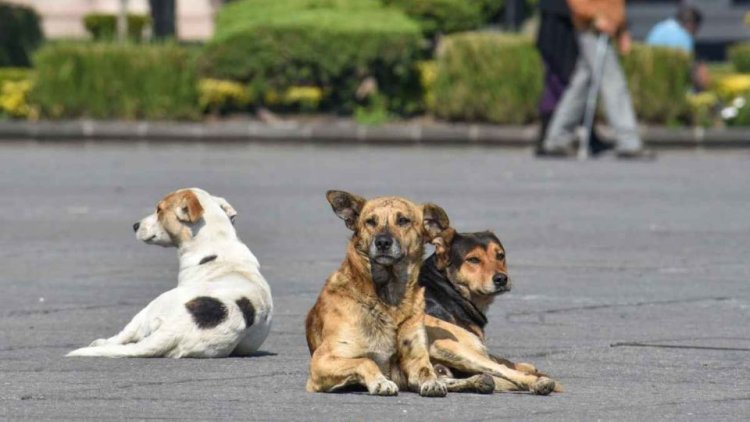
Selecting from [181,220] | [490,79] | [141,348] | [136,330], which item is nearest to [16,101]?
[490,79]

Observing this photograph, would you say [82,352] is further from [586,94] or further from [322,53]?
[322,53]

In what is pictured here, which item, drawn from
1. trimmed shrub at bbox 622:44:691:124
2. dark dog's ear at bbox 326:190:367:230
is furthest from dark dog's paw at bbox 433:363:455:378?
trimmed shrub at bbox 622:44:691:124

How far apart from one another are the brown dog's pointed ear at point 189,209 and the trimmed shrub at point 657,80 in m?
16.7

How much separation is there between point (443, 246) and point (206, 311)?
115 cm

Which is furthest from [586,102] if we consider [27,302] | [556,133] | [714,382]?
[714,382]

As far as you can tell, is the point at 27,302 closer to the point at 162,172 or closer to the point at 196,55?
the point at 162,172

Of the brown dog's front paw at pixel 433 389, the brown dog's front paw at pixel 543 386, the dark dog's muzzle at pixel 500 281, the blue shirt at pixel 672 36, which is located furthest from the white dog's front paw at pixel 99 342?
the blue shirt at pixel 672 36

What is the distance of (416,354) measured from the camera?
736 centimetres

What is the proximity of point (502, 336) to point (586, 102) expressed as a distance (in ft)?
40.5

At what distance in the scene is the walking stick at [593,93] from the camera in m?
21.1

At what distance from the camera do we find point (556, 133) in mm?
21578

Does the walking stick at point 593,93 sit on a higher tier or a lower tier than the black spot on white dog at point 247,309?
lower

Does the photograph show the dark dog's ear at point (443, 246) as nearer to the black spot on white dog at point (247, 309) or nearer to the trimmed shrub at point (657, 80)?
the black spot on white dog at point (247, 309)

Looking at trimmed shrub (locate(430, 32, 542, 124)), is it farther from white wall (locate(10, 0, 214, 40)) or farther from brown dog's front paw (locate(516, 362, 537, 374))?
white wall (locate(10, 0, 214, 40))
